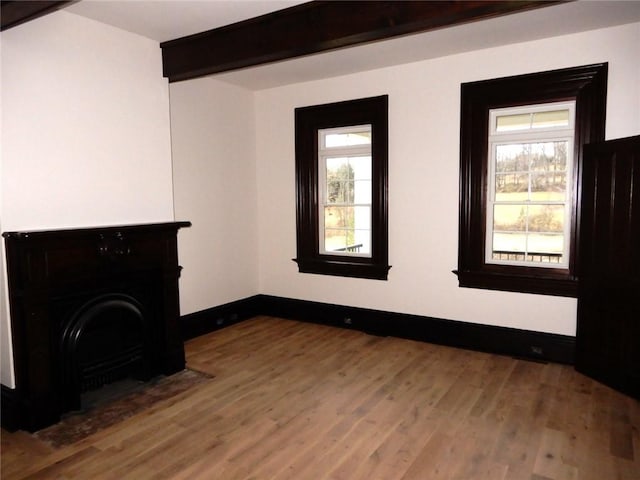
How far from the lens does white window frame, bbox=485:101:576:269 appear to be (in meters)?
4.03

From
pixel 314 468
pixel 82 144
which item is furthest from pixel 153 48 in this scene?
pixel 314 468

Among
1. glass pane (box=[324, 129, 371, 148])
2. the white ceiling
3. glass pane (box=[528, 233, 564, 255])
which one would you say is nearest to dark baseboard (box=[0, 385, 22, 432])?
the white ceiling

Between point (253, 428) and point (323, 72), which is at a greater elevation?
point (323, 72)

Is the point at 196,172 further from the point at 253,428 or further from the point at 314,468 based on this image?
the point at 314,468

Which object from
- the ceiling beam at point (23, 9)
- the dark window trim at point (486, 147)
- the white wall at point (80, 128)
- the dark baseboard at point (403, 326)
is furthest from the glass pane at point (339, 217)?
the ceiling beam at point (23, 9)

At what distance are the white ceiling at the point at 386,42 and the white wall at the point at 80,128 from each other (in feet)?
0.79

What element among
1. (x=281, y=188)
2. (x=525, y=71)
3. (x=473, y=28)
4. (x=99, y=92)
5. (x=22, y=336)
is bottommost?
(x=22, y=336)

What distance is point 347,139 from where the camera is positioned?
17.5ft

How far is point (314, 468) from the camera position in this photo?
103 inches

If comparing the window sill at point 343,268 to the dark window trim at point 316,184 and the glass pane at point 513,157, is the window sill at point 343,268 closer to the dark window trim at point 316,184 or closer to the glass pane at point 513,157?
the dark window trim at point 316,184

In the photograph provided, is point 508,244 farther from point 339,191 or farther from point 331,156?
point 331,156

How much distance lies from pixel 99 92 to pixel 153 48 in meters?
0.69

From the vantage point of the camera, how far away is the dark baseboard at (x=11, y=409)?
3.03 meters

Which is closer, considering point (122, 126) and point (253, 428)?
point (253, 428)
